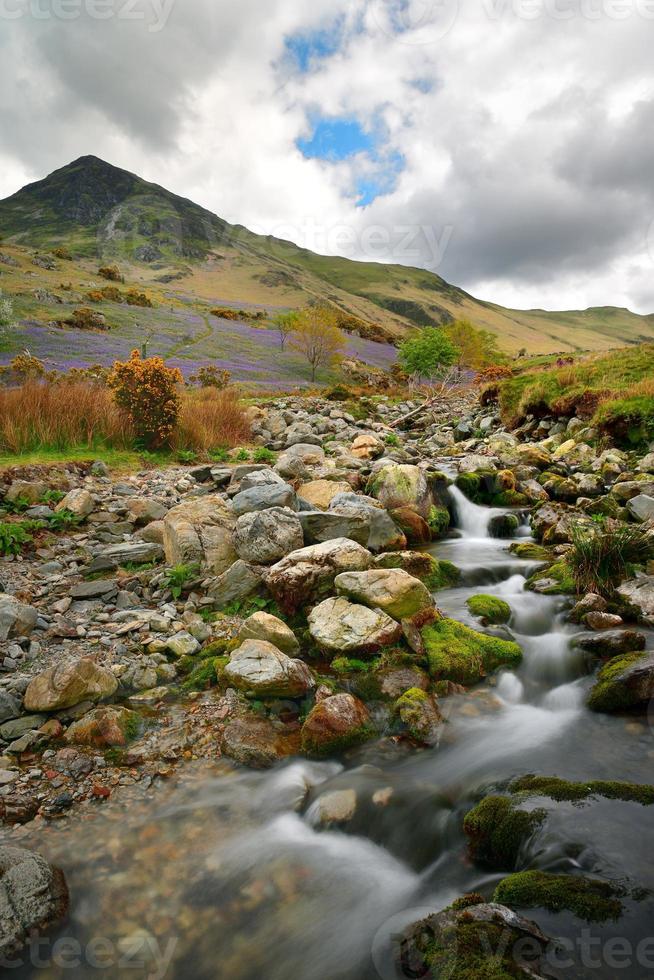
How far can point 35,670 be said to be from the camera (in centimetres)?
528

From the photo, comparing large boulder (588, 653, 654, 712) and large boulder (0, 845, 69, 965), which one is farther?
large boulder (588, 653, 654, 712)

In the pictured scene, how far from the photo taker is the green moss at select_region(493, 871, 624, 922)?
9.78 ft

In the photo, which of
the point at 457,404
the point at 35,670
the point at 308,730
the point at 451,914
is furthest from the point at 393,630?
the point at 457,404

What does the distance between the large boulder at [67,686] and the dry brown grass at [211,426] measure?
9.90 m

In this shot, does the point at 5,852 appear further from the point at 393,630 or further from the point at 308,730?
the point at 393,630

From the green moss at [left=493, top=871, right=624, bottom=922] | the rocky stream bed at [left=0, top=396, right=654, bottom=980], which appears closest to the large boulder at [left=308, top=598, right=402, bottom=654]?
the rocky stream bed at [left=0, top=396, right=654, bottom=980]

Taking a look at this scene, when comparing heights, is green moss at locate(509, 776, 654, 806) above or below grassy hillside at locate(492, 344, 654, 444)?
below

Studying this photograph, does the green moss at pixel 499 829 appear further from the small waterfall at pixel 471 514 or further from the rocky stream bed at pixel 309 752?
the small waterfall at pixel 471 514

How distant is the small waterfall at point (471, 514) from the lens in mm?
11352

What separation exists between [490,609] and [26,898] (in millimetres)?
6028

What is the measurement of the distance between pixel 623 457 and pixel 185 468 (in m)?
12.1

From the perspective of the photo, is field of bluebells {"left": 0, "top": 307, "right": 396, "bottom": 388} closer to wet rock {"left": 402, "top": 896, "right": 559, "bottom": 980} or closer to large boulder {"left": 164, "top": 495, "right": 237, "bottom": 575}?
large boulder {"left": 164, "top": 495, "right": 237, "bottom": 575}

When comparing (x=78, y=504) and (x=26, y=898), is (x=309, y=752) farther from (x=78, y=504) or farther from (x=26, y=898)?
(x=78, y=504)

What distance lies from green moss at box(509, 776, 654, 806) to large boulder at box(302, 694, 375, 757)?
61.8 inches
